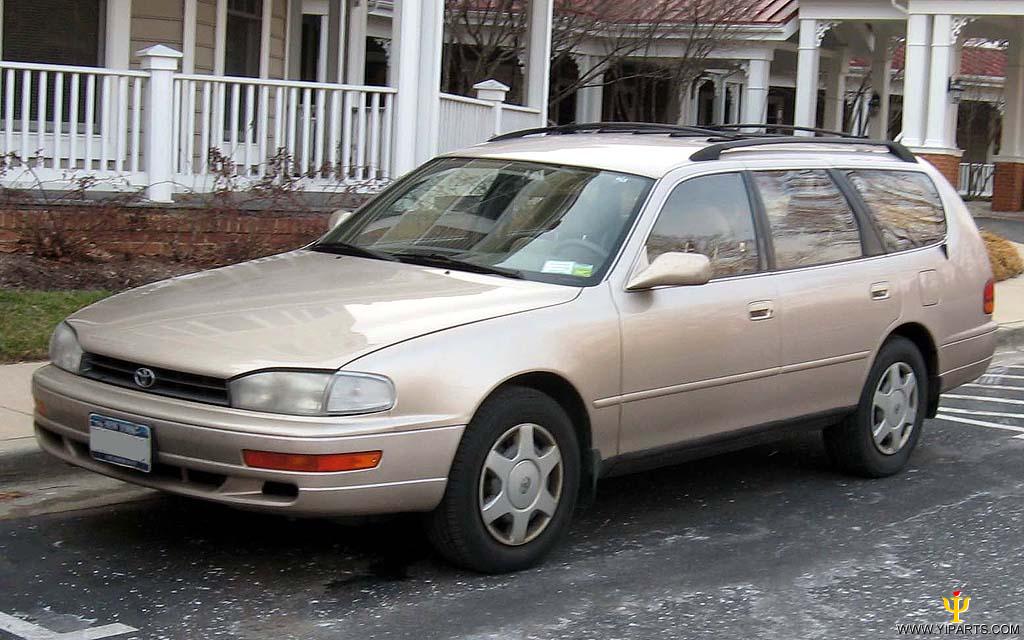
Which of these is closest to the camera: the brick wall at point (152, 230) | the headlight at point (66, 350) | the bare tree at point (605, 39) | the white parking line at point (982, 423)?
the headlight at point (66, 350)

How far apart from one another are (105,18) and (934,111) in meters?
15.9

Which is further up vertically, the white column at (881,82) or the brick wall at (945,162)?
the white column at (881,82)

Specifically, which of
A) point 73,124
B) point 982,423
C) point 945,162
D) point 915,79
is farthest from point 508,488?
point 915,79

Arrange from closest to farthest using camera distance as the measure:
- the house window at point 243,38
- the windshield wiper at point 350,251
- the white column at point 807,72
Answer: the windshield wiper at point 350,251 < the house window at point 243,38 < the white column at point 807,72

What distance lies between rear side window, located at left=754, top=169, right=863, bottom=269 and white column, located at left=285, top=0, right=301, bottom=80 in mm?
10656

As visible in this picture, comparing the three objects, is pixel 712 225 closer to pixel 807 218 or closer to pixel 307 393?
pixel 807 218

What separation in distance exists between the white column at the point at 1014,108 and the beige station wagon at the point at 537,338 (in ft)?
73.7

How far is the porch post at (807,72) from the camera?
27.3m

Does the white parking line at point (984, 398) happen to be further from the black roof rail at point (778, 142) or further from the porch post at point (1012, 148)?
the porch post at point (1012, 148)

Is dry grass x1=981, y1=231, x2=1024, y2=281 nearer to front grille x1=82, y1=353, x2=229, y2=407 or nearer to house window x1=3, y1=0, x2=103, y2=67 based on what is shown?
house window x1=3, y1=0, x2=103, y2=67

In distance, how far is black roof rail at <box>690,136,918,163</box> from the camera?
649cm

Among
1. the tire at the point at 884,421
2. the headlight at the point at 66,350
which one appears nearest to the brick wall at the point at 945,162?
the tire at the point at 884,421

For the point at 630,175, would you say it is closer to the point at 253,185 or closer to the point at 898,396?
the point at 898,396

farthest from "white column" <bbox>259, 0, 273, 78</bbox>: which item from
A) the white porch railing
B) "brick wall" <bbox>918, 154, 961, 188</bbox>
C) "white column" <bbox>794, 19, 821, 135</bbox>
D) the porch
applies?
the white porch railing
